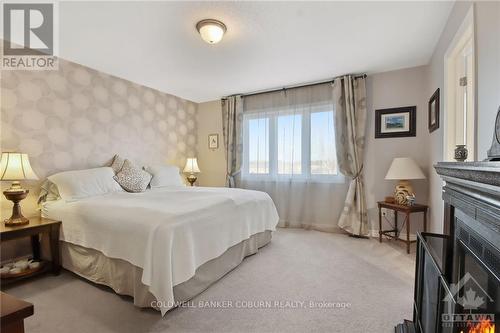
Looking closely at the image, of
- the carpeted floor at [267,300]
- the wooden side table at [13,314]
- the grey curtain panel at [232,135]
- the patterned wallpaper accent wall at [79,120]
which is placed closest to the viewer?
the wooden side table at [13,314]

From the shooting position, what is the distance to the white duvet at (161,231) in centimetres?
169

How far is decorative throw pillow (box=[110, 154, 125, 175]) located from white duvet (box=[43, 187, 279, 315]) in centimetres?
95

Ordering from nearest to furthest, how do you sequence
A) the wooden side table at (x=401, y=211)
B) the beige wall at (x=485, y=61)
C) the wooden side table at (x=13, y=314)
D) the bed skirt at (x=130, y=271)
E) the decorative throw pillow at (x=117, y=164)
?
the wooden side table at (x=13, y=314)
the beige wall at (x=485, y=61)
the bed skirt at (x=130, y=271)
the wooden side table at (x=401, y=211)
the decorative throw pillow at (x=117, y=164)

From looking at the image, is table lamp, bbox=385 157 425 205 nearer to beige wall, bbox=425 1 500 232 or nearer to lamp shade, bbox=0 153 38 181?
beige wall, bbox=425 1 500 232

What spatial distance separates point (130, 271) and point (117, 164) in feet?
6.66

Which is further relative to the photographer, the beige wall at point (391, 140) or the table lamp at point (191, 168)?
the table lamp at point (191, 168)

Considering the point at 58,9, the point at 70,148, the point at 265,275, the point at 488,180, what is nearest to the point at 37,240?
the point at 70,148

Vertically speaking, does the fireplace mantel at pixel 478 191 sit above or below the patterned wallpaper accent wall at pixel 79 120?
below

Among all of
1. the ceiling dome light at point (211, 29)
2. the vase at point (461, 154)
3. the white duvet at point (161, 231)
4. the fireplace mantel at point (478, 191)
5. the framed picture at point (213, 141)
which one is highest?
the ceiling dome light at point (211, 29)

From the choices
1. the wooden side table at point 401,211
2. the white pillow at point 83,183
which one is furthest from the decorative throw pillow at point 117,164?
the wooden side table at point 401,211

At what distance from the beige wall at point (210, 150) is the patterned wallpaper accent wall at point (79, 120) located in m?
0.74

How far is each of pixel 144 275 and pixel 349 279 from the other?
6.03 feet

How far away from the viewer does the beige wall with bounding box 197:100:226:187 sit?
16.3ft

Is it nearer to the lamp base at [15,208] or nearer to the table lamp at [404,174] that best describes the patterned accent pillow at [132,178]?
the lamp base at [15,208]
